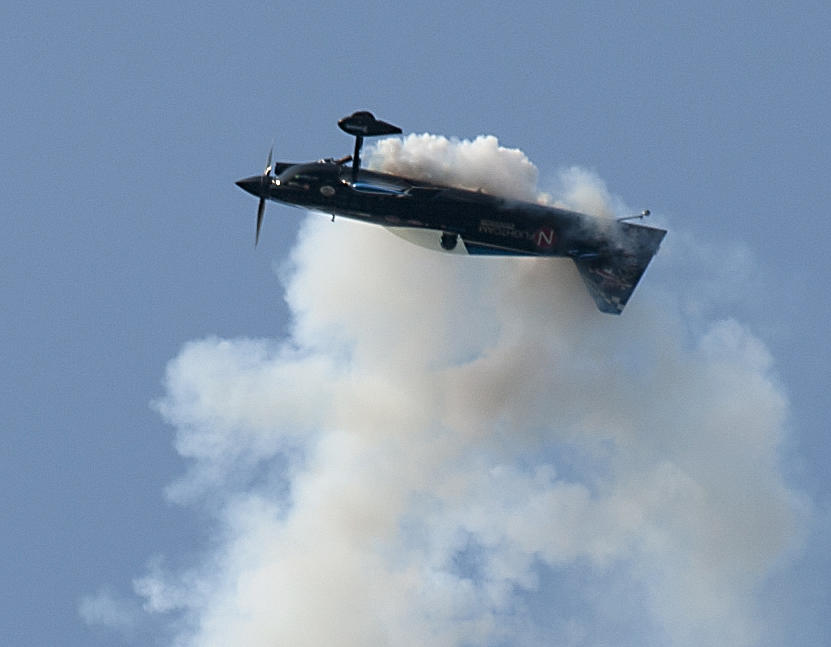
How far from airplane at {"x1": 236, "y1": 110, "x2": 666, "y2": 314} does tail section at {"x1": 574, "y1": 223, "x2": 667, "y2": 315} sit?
0.27ft

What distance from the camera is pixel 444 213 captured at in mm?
96938

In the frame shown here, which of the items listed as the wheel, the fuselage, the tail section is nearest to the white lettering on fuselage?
the fuselage

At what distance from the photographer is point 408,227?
97.4 meters

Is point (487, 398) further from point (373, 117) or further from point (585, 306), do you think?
point (373, 117)

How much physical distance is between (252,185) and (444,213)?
1103cm

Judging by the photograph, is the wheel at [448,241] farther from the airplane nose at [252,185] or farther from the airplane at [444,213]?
the airplane nose at [252,185]

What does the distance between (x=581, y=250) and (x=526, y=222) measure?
12.4ft

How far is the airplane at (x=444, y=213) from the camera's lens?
96.6 m

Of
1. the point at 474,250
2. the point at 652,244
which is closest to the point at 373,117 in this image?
the point at 474,250

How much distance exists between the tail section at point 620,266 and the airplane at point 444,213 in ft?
0.27

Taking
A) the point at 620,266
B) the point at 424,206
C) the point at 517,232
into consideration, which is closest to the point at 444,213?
the point at 424,206

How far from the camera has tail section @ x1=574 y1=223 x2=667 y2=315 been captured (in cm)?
9856

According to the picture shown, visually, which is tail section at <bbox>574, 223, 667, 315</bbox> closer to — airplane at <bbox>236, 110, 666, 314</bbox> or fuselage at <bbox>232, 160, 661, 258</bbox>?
airplane at <bbox>236, 110, 666, 314</bbox>

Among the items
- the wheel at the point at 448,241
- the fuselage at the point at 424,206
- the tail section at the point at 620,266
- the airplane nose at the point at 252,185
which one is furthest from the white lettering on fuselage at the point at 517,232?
the airplane nose at the point at 252,185
